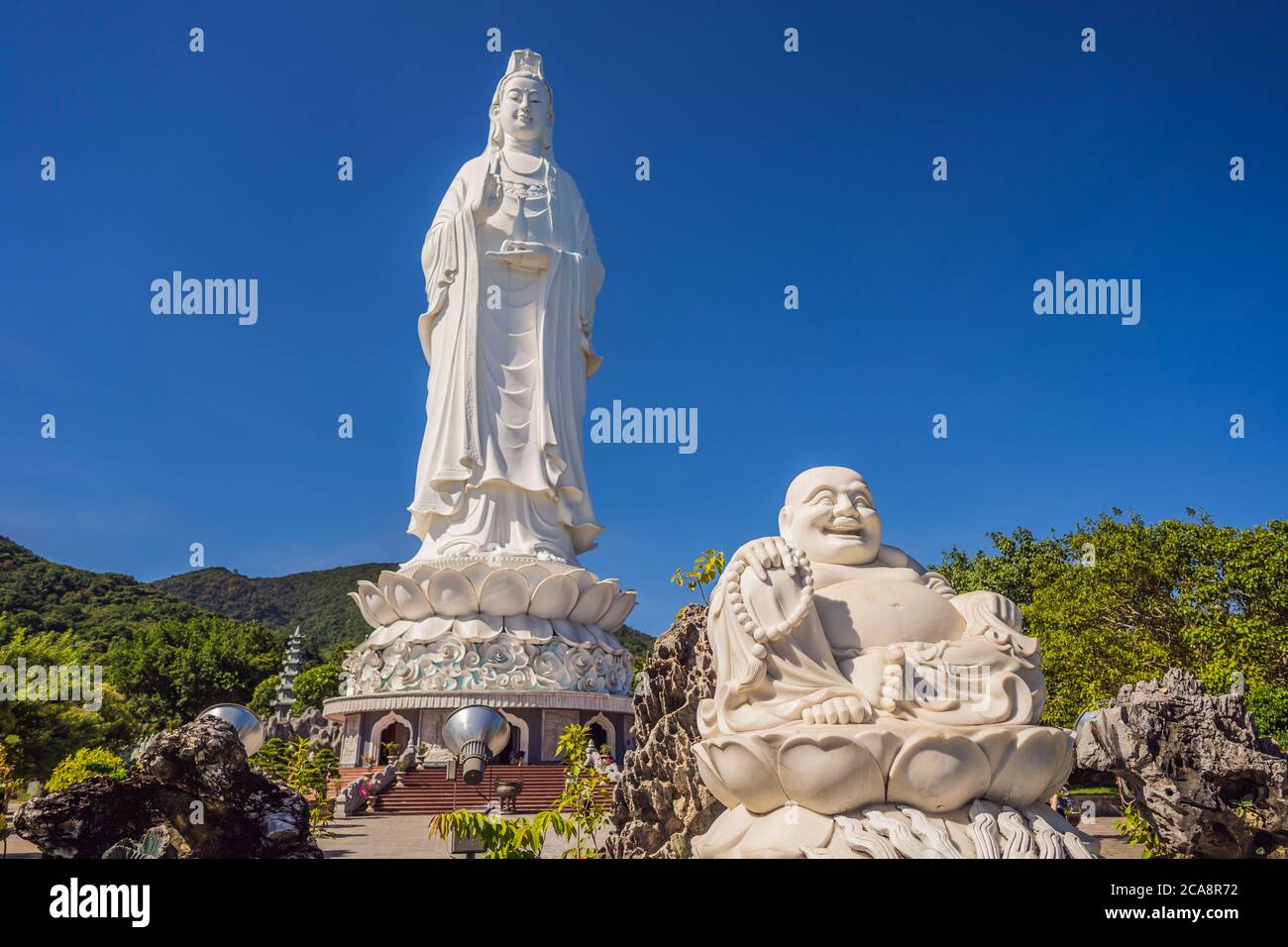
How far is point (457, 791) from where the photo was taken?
510 inches

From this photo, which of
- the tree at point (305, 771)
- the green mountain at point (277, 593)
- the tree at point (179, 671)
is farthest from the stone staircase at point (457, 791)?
the green mountain at point (277, 593)

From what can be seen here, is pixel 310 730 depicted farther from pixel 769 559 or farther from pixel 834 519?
pixel 769 559

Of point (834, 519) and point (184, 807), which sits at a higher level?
point (834, 519)

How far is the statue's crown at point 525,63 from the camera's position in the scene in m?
20.1

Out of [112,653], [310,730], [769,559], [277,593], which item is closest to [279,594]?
[277,593]

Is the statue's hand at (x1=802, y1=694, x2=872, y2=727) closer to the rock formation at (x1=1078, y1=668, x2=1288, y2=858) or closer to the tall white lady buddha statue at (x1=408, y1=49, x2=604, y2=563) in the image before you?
the rock formation at (x1=1078, y1=668, x2=1288, y2=858)

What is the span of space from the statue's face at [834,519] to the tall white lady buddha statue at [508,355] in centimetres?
1278

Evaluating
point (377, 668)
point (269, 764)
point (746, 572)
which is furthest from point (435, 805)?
point (746, 572)

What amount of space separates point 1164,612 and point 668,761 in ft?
47.7

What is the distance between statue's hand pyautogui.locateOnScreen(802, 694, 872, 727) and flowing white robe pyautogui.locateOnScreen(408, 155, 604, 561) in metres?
13.8

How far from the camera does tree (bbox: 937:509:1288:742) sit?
14.8m

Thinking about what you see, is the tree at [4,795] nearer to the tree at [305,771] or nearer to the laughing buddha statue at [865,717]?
the tree at [305,771]

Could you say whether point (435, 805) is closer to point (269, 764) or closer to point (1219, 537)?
point (269, 764)
